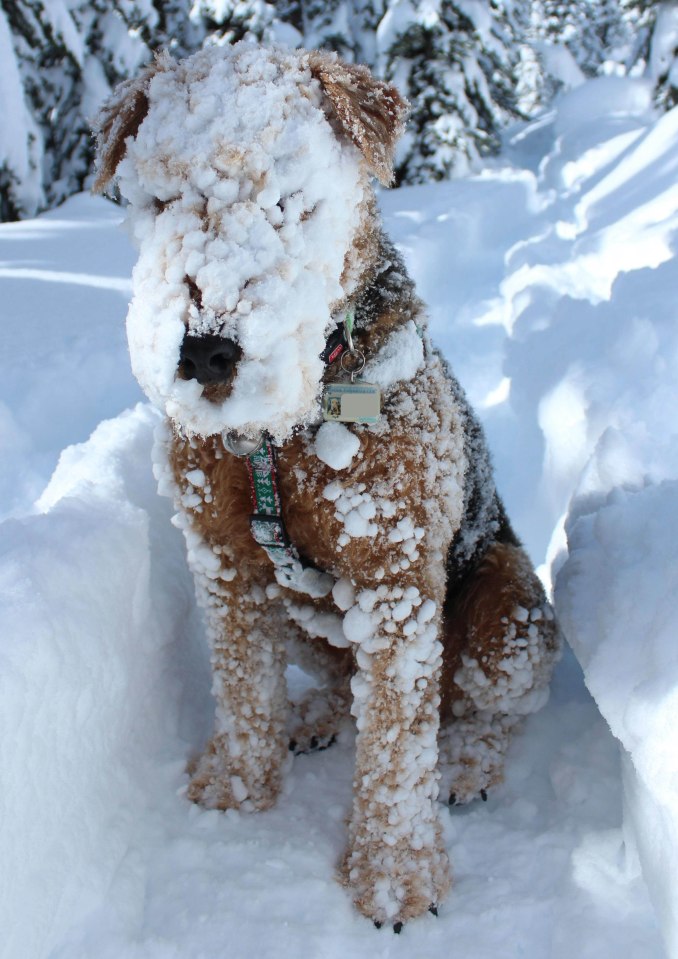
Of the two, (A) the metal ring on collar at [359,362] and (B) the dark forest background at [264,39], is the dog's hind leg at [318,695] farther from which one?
(B) the dark forest background at [264,39]

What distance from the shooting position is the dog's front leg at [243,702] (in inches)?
85.7

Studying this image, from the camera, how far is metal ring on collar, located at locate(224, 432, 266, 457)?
5.64 ft

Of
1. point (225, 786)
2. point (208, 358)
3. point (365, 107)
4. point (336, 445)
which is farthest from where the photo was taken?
point (225, 786)

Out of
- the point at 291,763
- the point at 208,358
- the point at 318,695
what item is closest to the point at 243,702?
the point at 291,763

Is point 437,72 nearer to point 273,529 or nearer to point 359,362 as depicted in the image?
point 359,362

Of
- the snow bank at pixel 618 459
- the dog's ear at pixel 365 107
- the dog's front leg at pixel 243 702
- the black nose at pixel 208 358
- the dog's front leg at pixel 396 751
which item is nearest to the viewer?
the black nose at pixel 208 358

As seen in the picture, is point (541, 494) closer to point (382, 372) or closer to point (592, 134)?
point (382, 372)

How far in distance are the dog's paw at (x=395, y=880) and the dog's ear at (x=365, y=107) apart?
5.74 feet

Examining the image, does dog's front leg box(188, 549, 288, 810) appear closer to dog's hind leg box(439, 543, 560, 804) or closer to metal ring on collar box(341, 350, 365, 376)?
dog's hind leg box(439, 543, 560, 804)

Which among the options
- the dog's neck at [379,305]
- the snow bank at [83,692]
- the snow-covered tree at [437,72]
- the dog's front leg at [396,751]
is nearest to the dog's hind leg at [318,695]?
the snow bank at [83,692]

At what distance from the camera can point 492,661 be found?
2307 millimetres

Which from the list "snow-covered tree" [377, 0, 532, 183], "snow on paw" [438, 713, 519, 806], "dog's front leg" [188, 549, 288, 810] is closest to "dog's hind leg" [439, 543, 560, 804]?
"snow on paw" [438, 713, 519, 806]

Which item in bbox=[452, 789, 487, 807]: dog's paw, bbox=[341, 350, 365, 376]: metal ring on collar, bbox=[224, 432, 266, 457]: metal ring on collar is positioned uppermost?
bbox=[341, 350, 365, 376]: metal ring on collar

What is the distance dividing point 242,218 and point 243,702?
1.47 m
